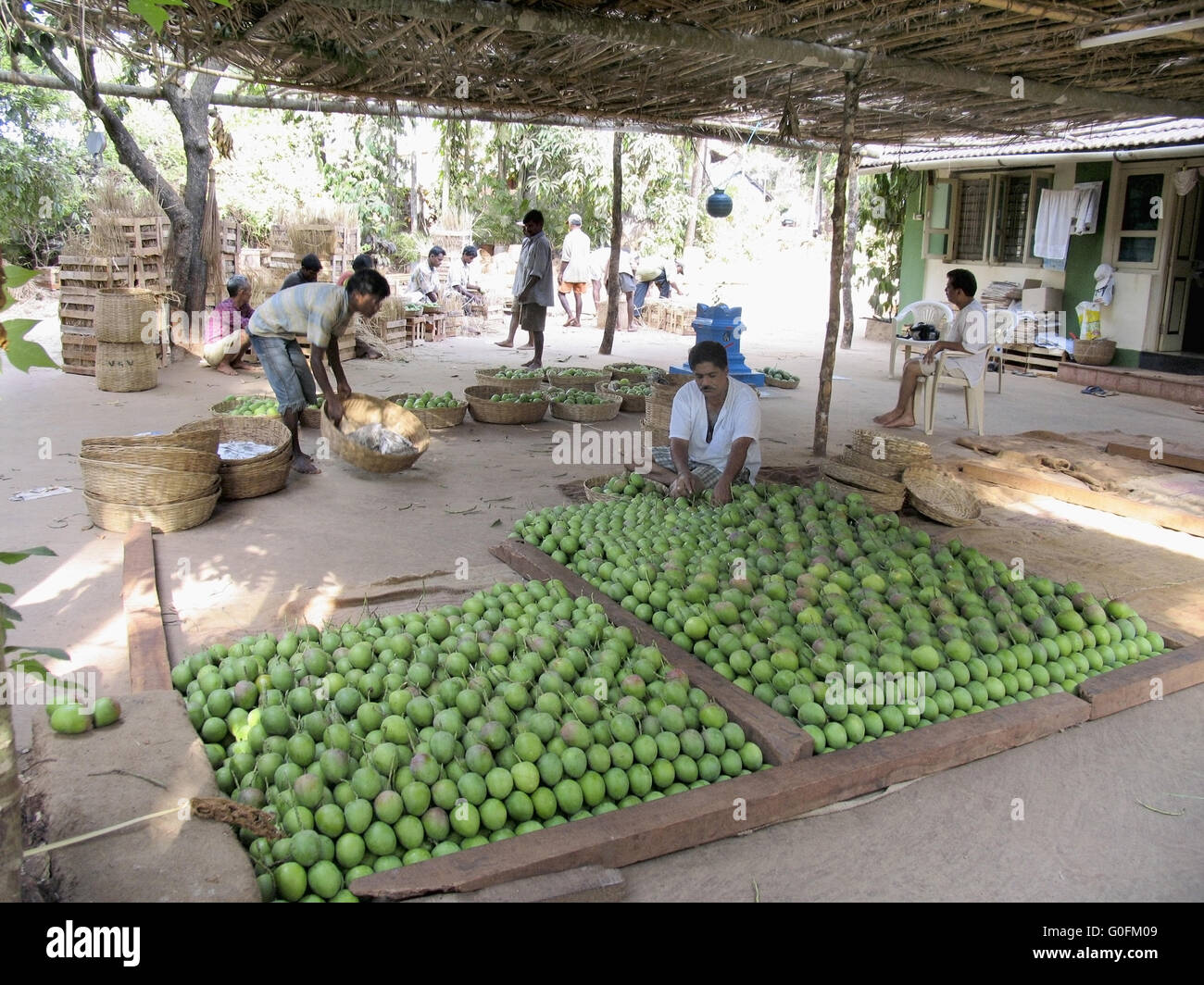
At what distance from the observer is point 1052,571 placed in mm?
4820

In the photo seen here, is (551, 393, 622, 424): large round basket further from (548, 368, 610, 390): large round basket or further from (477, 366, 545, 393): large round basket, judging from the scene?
(548, 368, 610, 390): large round basket

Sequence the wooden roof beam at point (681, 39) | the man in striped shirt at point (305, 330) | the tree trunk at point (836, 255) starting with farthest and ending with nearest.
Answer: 1. the tree trunk at point (836, 255)
2. the man in striped shirt at point (305, 330)
3. the wooden roof beam at point (681, 39)

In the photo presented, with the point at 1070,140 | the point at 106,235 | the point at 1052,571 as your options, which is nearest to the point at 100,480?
the point at 1052,571

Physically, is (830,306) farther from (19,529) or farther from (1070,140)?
(1070,140)

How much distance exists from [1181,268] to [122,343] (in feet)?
39.4

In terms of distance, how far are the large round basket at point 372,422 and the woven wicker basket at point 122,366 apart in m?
3.60

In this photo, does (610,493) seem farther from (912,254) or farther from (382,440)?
(912,254)

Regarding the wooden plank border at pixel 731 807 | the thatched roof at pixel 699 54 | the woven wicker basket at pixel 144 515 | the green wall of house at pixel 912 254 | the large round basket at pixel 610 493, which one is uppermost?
the thatched roof at pixel 699 54

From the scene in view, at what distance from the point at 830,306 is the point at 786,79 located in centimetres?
219

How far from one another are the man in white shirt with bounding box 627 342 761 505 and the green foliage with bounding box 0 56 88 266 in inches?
560

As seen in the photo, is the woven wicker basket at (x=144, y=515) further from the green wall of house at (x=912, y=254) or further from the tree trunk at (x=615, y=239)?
the green wall of house at (x=912, y=254)

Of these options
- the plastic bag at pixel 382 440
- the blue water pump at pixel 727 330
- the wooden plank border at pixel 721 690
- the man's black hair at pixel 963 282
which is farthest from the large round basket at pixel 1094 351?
the wooden plank border at pixel 721 690

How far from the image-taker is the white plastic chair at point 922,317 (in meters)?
9.94
